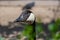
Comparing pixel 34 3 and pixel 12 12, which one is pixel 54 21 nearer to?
pixel 34 3

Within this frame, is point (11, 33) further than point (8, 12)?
No

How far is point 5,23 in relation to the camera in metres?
1.96

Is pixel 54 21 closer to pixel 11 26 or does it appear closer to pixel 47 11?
pixel 47 11

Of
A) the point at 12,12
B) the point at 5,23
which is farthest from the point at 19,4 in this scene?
the point at 5,23

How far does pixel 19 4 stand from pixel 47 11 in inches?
10.5

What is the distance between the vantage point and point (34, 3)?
6.67 feet

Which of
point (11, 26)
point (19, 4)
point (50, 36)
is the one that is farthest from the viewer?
point (19, 4)

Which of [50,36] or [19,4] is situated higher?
[19,4]

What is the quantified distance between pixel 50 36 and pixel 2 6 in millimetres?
537

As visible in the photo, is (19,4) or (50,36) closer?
(50,36)

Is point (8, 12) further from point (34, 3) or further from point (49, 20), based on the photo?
point (49, 20)

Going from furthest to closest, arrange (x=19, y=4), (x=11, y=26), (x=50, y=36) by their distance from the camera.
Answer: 1. (x=19, y=4)
2. (x=11, y=26)
3. (x=50, y=36)

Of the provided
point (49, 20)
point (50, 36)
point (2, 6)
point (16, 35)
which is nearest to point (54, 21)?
point (49, 20)

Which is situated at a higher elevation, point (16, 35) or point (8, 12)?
point (8, 12)
